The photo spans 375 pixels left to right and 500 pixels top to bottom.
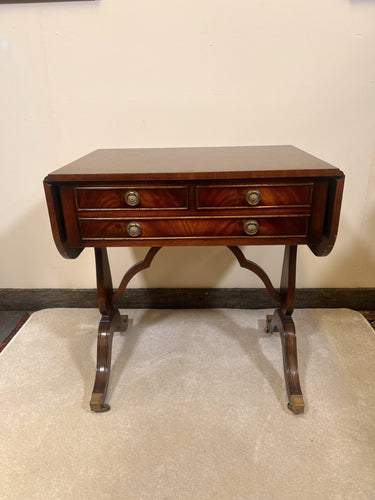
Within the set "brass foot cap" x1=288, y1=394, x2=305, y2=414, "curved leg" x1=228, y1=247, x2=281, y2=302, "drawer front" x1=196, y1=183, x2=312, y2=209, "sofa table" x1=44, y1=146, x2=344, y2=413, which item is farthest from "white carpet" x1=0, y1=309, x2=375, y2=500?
"drawer front" x1=196, y1=183, x2=312, y2=209

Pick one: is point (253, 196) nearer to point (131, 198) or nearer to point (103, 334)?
point (131, 198)

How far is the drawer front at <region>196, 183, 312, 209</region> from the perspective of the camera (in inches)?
40.8

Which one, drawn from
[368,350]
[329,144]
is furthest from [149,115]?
[368,350]

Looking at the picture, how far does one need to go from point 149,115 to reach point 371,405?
1490 mm

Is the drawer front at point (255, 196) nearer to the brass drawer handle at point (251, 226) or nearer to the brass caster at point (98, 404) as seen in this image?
the brass drawer handle at point (251, 226)

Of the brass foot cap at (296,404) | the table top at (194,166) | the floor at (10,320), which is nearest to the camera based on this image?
the table top at (194,166)

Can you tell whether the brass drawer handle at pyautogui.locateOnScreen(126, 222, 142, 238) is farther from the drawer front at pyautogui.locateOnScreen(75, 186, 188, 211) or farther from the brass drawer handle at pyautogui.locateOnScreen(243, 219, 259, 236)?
the brass drawer handle at pyautogui.locateOnScreen(243, 219, 259, 236)

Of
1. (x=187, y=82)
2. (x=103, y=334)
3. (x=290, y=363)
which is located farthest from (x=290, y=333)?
(x=187, y=82)

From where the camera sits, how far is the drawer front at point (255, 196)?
3.40 feet

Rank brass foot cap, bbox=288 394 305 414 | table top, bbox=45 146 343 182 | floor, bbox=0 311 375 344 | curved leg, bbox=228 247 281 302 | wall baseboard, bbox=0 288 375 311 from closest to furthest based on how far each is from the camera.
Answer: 1. table top, bbox=45 146 343 182
2. brass foot cap, bbox=288 394 305 414
3. curved leg, bbox=228 247 281 302
4. floor, bbox=0 311 375 344
5. wall baseboard, bbox=0 288 375 311

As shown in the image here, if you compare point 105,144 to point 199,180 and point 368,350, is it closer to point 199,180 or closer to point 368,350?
point 199,180

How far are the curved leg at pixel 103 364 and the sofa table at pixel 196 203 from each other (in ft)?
1.38

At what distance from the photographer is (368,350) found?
61.7 inches

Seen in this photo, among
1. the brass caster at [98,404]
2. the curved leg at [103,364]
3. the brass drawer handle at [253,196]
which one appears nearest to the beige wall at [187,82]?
the brass drawer handle at [253,196]
